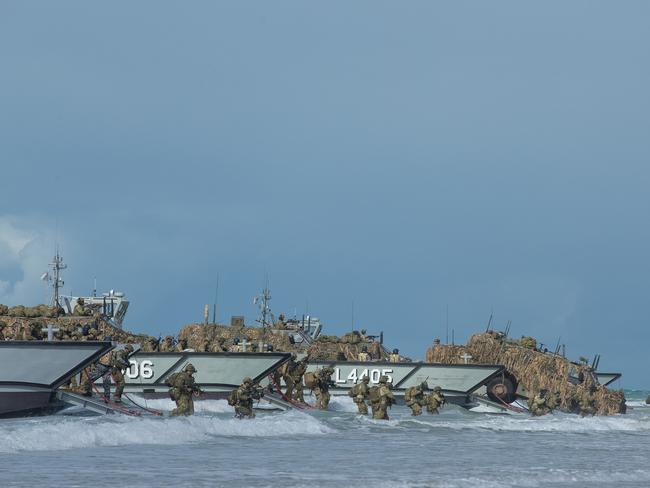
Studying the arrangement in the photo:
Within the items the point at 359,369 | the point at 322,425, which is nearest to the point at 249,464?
the point at 322,425

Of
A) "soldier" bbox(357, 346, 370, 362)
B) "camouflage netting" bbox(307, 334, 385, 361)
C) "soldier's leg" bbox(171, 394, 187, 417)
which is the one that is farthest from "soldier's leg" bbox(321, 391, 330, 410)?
"soldier's leg" bbox(171, 394, 187, 417)

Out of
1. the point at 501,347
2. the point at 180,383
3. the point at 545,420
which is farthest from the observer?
the point at 501,347

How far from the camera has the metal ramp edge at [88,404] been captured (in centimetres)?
2802

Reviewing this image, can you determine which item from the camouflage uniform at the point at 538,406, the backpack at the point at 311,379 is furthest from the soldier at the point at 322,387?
the camouflage uniform at the point at 538,406

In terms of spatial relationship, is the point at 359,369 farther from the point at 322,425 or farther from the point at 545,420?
the point at 322,425

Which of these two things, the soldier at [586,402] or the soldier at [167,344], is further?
the soldier at [586,402]

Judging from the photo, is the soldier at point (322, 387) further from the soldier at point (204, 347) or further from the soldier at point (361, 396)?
the soldier at point (204, 347)

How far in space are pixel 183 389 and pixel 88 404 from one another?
92.1 inches

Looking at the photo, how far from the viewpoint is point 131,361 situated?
35906 mm

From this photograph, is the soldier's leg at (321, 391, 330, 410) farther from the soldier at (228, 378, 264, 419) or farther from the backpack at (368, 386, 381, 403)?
the soldier at (228, 378, 264, 419)

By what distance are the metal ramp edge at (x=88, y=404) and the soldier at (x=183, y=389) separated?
1.16 metres

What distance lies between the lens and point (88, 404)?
28.4 meters

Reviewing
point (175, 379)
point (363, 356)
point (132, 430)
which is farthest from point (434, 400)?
point (132, 430)

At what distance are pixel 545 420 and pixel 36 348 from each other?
727 inches
